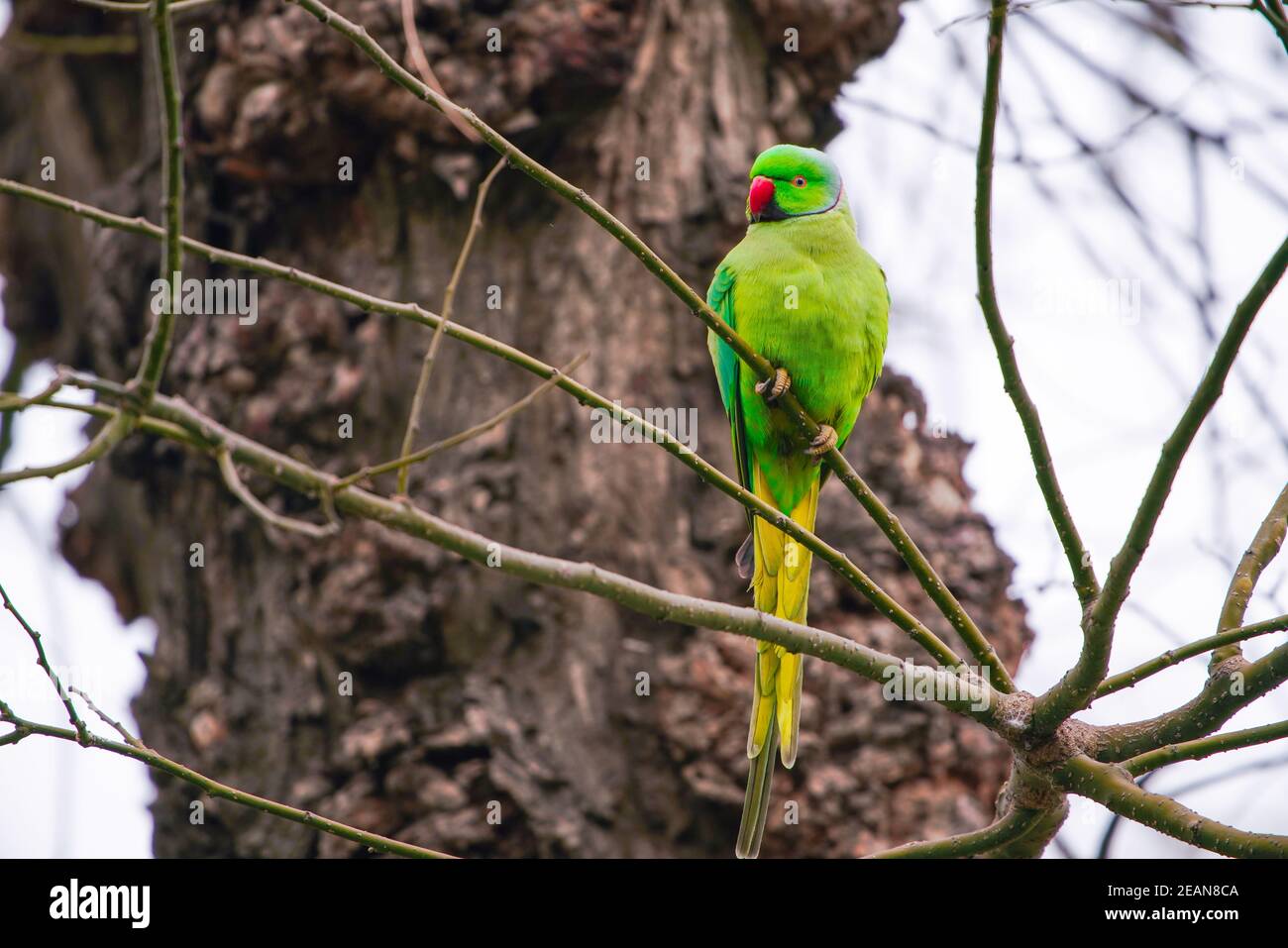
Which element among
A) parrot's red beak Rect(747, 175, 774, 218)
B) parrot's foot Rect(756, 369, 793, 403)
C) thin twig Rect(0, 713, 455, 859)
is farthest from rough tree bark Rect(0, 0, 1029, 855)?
thin twig Rect(0, 713, 455, 859)

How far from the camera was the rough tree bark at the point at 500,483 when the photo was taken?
2.99 metres

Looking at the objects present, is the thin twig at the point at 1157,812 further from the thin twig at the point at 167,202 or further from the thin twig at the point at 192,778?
the thin twig at the point at 167,202

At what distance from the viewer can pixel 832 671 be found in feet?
10.2

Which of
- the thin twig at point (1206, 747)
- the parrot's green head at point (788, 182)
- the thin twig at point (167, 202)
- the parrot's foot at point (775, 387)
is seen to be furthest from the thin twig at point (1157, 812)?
the parrot's green head at point (788, 182)

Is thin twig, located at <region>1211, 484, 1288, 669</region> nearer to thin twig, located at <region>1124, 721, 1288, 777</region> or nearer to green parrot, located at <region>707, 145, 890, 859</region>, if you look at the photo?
thin twig, located at <region>1124, 721, 1288, 777</region>

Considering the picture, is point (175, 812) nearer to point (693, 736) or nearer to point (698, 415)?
point (693, 736)

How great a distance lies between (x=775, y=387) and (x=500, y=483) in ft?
2.99

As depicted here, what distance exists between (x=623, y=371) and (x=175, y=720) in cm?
160

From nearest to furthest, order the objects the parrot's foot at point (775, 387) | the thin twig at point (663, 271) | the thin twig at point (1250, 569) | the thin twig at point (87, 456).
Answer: the thin twig at point (87, 456), the thin twig at point (663, 271), the thin twig at point (1250, 569), the parrot's foot at point (775, 387)

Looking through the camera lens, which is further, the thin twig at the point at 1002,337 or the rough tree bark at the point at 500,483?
the rough tree bark at the point at 500,483

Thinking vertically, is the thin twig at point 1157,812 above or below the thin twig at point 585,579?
below

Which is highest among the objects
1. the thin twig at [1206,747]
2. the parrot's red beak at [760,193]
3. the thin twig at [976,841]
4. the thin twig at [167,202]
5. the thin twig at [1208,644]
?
the parrot's red beak at [760,193]

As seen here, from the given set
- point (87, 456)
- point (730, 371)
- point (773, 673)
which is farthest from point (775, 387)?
point (87, 456)

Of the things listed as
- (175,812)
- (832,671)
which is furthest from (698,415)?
(175,812)
